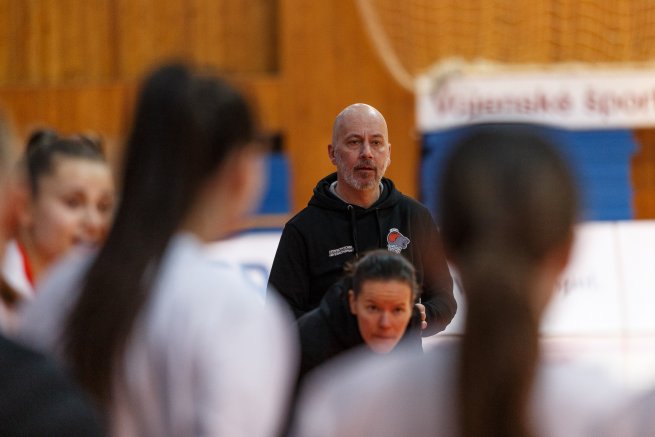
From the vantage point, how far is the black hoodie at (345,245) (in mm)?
4602

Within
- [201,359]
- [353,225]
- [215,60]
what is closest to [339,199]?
[353,225]

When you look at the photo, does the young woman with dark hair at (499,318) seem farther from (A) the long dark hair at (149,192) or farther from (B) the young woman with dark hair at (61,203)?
(B) the young woman with dark hair at (61,203)

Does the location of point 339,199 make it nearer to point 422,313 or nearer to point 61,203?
point 422,313

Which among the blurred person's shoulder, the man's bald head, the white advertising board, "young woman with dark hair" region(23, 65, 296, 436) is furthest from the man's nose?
the white advertising board

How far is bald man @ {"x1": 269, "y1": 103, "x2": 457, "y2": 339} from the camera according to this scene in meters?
4.61

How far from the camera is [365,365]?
5.33 feet

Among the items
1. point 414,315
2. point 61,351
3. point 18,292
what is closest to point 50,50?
point 414,315

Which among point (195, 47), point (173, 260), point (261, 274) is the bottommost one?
point (261, 274)

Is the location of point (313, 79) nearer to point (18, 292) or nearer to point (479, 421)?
point (18, 292)

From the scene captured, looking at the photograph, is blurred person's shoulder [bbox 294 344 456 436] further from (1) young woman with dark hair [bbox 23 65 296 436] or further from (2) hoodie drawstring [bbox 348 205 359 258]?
(2) hoodie drawstring [bbox 348 205 359 258]

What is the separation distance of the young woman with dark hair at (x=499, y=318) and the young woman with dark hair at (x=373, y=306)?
2779 mm

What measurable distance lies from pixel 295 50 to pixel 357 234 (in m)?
7.78

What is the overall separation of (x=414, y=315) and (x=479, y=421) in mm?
3074

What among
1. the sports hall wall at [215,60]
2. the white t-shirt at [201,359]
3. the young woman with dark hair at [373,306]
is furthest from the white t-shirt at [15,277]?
the sports hall wall at [215,60]
